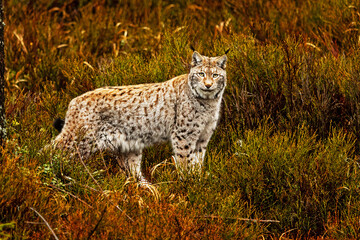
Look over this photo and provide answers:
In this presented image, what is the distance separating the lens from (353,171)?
487 centimetres

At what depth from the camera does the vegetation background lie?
396 centimetres

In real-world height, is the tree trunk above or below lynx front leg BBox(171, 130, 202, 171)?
above

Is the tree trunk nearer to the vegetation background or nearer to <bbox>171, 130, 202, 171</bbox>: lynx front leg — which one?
the vegetation background

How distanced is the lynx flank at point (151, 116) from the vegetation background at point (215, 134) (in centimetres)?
21

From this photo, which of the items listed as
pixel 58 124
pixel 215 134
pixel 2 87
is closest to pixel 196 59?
pixel 215 134

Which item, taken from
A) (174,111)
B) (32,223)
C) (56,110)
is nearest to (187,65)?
(174,111)

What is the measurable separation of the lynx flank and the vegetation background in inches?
8.4

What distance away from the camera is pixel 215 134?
6.10 m

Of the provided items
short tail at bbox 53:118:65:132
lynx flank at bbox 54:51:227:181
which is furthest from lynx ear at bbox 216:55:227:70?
short tail at bbox 53:118:65:132

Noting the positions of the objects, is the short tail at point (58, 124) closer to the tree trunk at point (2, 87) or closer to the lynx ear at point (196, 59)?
the tree trunk at point (2, 87)

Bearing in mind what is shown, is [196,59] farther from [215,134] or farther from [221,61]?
[215,134]

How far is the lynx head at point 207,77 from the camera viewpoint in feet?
18.5

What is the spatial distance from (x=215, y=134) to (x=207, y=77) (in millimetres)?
762

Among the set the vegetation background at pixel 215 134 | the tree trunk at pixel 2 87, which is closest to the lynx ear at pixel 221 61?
the vegetation background at pixel 215 134
